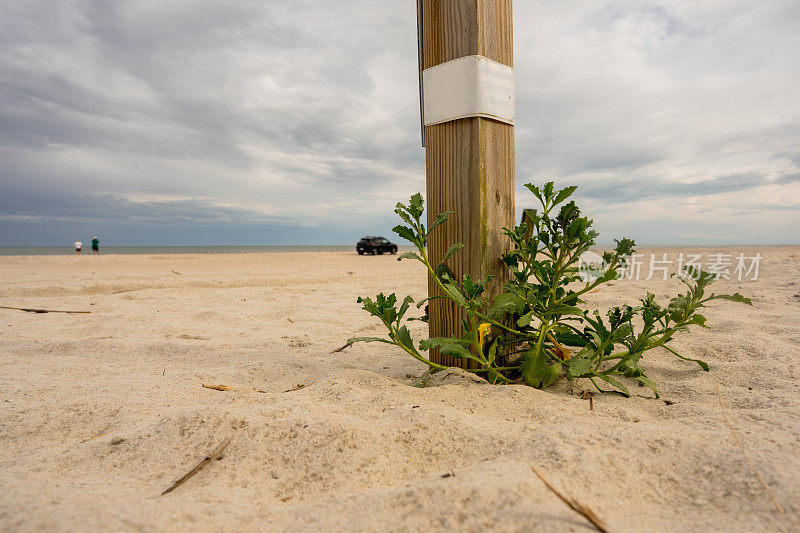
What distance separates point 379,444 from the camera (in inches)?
54.6

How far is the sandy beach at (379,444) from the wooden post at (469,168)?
527 mm

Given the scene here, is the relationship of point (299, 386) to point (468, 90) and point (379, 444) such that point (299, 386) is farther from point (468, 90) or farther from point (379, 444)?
point (468, 90)

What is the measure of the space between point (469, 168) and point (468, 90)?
384mm

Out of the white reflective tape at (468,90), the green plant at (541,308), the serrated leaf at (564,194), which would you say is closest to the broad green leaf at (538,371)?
the green plant at (541,308)

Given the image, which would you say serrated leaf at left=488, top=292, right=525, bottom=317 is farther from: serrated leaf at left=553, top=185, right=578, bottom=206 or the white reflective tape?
the white reflective tape

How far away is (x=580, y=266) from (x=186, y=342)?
2804 millimetres

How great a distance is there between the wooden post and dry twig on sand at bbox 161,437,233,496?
115 cm

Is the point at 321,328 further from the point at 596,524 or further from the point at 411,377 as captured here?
the point at 596,524

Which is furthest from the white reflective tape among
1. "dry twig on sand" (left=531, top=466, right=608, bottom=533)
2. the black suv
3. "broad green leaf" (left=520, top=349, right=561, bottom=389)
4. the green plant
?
the black suv

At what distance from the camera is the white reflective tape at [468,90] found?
2.09 meters

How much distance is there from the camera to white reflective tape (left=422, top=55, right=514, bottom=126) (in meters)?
2.09

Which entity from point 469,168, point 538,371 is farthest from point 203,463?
point 469,168

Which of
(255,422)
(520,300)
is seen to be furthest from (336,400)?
(520,300)

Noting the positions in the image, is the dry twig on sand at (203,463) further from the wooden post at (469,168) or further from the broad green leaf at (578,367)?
the broad green leaf at (578,367)
